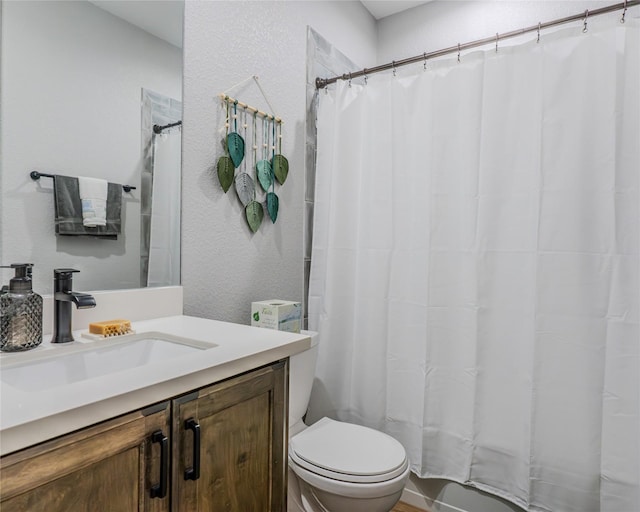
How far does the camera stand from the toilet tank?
1.58 meters

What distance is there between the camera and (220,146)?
159cm

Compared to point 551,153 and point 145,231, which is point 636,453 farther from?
point 145,231

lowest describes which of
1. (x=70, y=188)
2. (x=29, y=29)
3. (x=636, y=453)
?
(x=636, y=453)

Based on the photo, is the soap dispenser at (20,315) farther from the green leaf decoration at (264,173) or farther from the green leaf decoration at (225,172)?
the green leaf decoration at (264,173)

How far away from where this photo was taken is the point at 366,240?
192 centimetres

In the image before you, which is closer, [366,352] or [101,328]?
[101,328]

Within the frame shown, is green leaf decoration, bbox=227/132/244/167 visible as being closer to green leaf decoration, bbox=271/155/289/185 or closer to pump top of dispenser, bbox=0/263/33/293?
green leaf decoration, bbox=271/155/289/185

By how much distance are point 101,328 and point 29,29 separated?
786mm

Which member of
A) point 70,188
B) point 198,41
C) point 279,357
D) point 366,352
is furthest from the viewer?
point 366,352

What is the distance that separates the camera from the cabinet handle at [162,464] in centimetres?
75

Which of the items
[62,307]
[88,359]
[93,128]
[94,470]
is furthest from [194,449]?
[93,128]

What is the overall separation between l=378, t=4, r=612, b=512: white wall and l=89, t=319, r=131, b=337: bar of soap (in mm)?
1475

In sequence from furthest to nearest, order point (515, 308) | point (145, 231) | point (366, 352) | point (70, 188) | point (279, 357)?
1. point (366, 352)
2. point (515, 308)
3. point (145, 231)
4. point (70, 188)
5. point (279, 357)

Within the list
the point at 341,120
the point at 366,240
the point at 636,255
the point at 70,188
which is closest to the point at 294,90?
the point at 341,120
